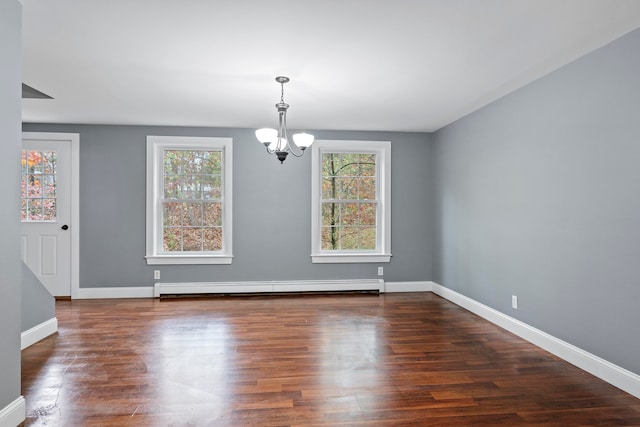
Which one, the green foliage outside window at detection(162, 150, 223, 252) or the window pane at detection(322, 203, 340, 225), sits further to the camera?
the window pane at detection(322, 203, 340, 225)

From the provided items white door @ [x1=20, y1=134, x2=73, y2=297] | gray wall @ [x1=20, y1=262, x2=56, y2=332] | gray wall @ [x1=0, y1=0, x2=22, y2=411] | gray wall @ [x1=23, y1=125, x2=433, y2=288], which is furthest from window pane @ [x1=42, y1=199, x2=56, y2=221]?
gray wall @ [x1=0, y1=0, x2=22, y2=411]

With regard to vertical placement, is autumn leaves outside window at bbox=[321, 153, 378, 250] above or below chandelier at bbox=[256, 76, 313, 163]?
below

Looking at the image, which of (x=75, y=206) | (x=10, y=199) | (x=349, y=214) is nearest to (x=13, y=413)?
(x=10, y=199)

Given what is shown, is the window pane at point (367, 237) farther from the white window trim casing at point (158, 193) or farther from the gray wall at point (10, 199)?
the gray wall at point (10, 199)

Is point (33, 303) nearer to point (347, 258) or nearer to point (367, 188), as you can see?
point (347, 258)

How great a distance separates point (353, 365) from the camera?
298 cm

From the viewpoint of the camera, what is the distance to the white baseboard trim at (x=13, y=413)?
2.03 metres

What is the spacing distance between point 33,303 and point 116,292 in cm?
172

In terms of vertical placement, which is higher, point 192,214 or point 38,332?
point 192,214

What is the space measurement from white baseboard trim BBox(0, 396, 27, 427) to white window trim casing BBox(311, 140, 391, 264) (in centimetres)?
376

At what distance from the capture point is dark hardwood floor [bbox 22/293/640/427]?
89.4 inches

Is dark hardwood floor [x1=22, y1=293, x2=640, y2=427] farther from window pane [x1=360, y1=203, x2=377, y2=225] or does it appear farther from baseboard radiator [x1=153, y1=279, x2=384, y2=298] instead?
window pane [x1=360, y1=203, x2=377, y2=225]

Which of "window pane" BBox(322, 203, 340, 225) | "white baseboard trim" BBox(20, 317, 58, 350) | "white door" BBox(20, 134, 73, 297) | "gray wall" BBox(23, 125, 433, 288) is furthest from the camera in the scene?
"window pane" BBox(322, 203, 340, 225)

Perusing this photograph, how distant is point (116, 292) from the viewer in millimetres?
5270
